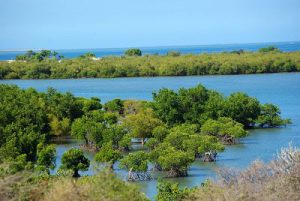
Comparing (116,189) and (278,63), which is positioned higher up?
(116,189)

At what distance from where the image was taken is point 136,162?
34.3 m

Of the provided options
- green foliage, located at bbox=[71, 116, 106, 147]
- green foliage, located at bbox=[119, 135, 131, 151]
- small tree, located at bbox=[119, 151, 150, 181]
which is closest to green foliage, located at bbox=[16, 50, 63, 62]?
green foliage, located at bbox=[71, 116, 106, 147]

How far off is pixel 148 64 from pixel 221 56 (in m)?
10.9

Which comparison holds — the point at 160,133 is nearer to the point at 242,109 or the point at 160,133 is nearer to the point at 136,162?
the point at 136,162

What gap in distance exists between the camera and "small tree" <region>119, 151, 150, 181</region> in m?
34.0

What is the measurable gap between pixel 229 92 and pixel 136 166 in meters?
40.1

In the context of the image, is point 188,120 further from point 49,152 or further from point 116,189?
point 116,189

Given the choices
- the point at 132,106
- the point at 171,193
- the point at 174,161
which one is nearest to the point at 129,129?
the point at 174,161

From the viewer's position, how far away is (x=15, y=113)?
142ft

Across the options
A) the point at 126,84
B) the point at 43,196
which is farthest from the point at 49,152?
the point at 126,84

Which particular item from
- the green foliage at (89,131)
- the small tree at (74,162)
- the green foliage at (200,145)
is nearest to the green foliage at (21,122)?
the green foliage at (89,131)

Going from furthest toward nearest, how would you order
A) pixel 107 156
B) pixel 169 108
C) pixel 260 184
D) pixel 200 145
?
pixel 169 108
pixel 200 145
pixel 107 156
pixel 260 184

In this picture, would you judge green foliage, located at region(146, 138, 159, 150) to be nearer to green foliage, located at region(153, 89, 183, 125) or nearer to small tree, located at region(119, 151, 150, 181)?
small tree, located at region(119, 151, 150, 181)

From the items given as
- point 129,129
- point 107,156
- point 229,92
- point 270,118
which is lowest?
point 229,92
